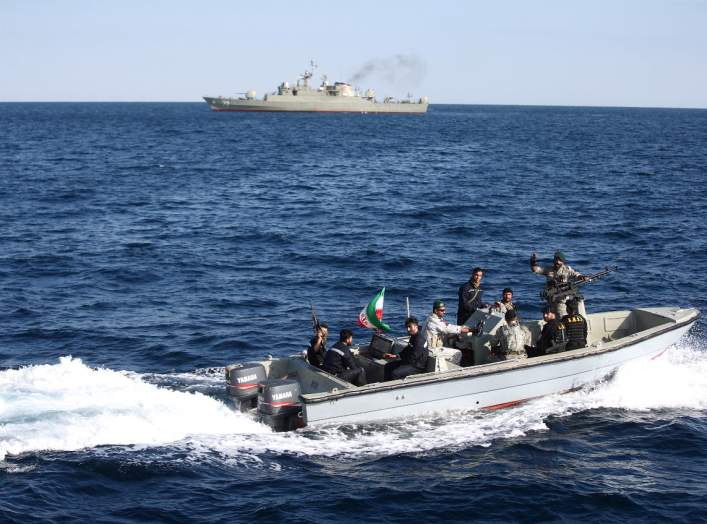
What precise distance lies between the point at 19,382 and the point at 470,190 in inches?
1522

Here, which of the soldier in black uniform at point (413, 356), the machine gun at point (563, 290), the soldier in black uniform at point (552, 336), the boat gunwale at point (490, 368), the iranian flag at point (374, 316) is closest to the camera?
the boat gunwale at point (490, 368)

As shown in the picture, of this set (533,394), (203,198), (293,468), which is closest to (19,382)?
(293,468)

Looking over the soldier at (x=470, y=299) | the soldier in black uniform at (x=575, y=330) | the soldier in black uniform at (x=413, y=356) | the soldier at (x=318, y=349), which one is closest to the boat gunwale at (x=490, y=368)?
the soldier in black uniform at (x=575, y=330)

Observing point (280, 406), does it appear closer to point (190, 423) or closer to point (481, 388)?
point (190, 423)

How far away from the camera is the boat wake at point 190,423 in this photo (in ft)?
45.1

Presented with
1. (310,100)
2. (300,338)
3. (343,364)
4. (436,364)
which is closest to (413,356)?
(436,364)

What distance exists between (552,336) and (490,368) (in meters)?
1.83

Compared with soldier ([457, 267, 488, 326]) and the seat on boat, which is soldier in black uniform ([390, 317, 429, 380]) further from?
soldier ([457, 267, 488, 326])

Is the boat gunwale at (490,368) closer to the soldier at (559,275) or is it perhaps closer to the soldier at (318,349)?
the soldier at (318,349)

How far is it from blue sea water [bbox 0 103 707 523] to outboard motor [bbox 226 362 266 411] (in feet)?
1.07

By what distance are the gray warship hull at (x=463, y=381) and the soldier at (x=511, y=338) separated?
304 mm

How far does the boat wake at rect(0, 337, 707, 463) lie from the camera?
13.8 meters

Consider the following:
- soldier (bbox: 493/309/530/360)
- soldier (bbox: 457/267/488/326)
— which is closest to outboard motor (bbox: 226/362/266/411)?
soldier (bbox: 493/309/530/360)

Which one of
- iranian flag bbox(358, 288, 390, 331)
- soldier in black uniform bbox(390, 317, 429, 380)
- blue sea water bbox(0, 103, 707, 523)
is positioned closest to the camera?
blue sea water bbox(0, 103, 707, 523)
